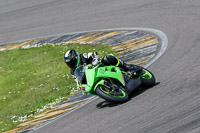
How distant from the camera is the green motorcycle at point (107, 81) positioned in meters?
8.38

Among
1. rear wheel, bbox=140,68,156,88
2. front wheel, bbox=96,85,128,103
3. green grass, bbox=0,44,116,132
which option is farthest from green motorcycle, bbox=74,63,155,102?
green grass, bbox=0,44,116,132

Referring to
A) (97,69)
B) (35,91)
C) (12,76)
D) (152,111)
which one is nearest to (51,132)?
(97,69)

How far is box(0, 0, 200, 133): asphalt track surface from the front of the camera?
23.9 ft

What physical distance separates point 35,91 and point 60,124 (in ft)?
11.1

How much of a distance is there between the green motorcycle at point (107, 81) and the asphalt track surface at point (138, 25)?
0.85 ft

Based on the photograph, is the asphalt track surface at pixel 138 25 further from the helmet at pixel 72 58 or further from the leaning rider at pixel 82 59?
the helmet at pixel 72 58

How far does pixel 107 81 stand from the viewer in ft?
28.1

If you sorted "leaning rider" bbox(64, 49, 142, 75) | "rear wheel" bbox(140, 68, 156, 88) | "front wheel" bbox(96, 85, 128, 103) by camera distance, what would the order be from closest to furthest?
"front wheel" bbox(96, 85, 128, 103)
"leaning rider" bbox(64, 49, 142, 75)
"rear wheel" bbox(140, 68, 156, 88)

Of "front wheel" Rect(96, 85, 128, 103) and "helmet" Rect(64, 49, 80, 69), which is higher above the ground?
"helmet" Rect(64, 49, 80, 69)

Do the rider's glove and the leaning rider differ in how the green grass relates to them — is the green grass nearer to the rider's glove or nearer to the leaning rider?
the leaning rider

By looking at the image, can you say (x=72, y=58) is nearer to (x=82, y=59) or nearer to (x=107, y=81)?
(x=82, y=59)

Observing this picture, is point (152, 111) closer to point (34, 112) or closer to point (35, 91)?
point (34, 112)

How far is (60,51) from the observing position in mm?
14719

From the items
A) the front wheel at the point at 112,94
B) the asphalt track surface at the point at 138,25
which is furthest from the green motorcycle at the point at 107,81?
the asphalt track surface at the point at 138,25
